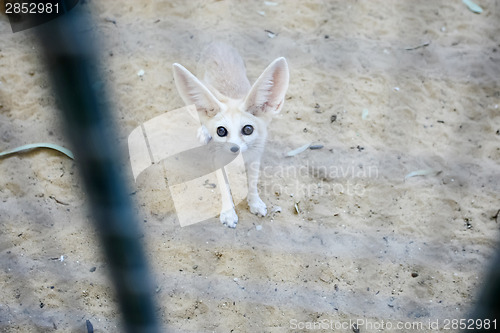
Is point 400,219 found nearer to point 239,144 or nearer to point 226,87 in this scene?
point 239,144

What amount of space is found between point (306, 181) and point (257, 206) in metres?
0.27

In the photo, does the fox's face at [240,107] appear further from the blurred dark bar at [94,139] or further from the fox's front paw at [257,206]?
the blurred dark bar at [94,139]

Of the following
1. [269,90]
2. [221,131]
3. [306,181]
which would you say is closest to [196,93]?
[221,131]

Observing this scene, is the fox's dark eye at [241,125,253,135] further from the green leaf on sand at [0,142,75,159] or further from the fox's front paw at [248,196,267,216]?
the green leaf on sand at [0,142,75,159]

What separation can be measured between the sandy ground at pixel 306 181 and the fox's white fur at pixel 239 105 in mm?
124

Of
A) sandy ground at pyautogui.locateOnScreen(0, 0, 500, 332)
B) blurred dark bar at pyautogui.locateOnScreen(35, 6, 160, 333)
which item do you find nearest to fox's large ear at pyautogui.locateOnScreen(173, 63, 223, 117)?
sandy ground at pyautogui.locateOnScreen(0, 0, 500, 332)

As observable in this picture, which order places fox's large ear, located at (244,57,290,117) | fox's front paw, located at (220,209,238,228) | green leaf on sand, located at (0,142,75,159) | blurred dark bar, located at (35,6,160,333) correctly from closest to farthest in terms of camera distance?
blurred dark bar, located at (35,6,160,333)
fox's large ear, located at (244,57,290,117)
fox's front paw, located at (220,209,238,228)
green leaf on sand, located at (0,142,75,159)

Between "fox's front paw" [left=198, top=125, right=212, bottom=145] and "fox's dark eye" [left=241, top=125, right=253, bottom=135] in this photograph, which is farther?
"fox's front paw" [left=198, top=125, right=212, bottom=145]

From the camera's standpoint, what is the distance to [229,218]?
1838 mm

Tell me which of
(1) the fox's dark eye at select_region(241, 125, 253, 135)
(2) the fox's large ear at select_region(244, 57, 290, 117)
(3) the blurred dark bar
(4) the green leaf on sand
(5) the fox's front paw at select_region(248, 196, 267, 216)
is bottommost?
(5) the fox's front paw at select_region(248, 196, 267, 216)

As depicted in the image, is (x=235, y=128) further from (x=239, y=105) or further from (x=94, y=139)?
(x=94, y=139)

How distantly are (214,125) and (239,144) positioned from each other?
12 centimetres

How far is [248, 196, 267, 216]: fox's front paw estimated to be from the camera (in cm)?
187

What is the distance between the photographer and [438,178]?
1.99 metres
